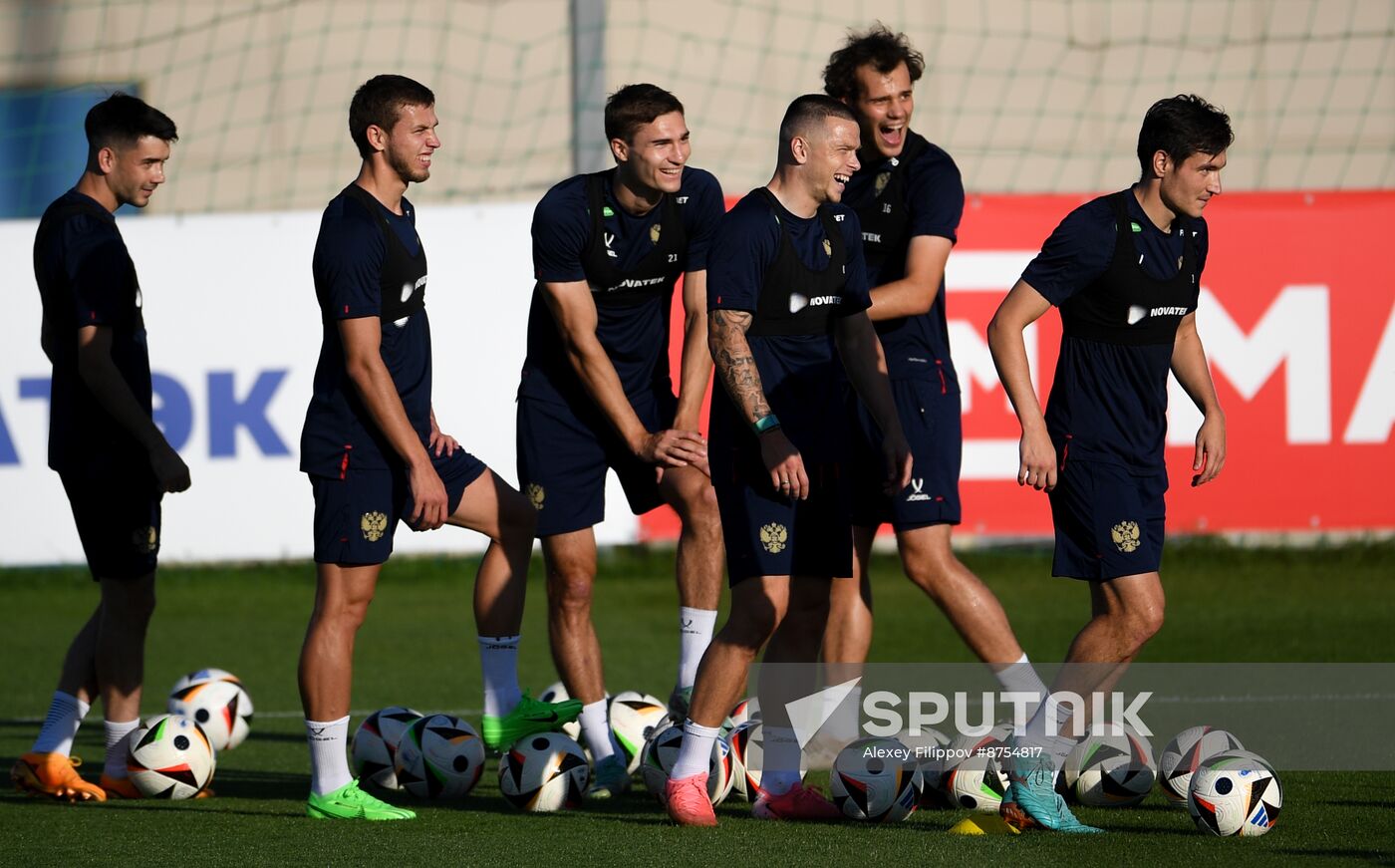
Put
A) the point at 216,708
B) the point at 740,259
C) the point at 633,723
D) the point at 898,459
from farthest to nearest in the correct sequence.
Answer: the point at 216,708 → the point at 633,723 → the point at 898,459 → the point at 740,259

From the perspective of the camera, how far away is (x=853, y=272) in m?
5.68

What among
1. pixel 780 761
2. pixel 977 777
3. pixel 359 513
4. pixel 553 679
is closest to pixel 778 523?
pixel 780 761

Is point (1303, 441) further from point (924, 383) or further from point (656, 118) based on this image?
point (656, 118)

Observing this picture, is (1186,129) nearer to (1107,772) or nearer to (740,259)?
(740,259)

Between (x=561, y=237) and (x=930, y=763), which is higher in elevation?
(x=561, y=237)

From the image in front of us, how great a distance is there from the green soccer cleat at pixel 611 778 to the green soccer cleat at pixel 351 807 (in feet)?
2.59

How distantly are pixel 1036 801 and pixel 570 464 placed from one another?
224cm

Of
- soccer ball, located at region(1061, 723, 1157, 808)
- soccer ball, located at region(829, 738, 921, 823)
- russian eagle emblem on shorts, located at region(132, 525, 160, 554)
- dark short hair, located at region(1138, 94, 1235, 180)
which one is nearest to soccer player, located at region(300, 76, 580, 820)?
russian eagle emblem on shorts, located at region(132, 525, 160, 554)

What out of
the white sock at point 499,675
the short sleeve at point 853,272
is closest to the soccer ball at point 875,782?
the short sleeve at point 853,272

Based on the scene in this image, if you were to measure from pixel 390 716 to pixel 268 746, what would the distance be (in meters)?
1.27

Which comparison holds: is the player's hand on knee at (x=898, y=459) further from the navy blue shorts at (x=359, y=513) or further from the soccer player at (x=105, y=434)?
the soccer player at (x=105, y=434)

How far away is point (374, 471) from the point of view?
19.1 feet

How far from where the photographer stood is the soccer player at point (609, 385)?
6402mm

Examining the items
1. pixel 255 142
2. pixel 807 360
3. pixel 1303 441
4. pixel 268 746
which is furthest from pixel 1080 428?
pixel 255 142
